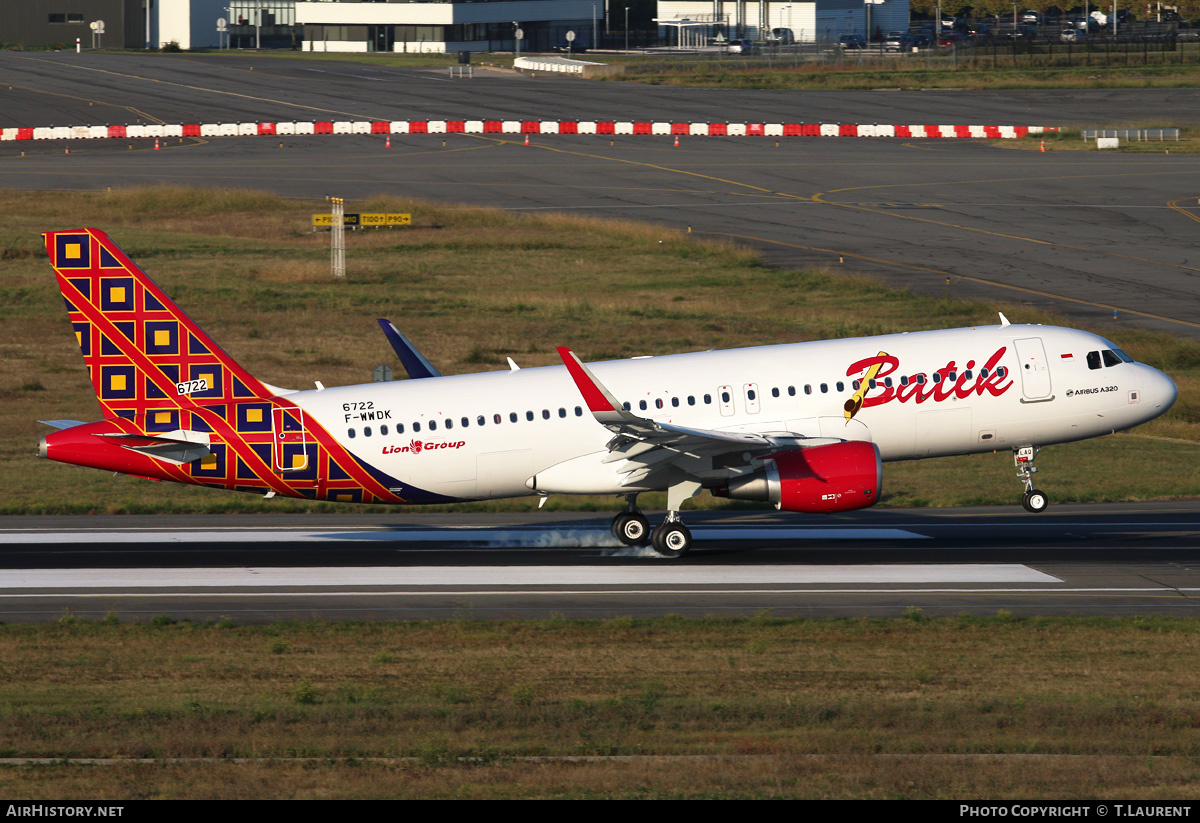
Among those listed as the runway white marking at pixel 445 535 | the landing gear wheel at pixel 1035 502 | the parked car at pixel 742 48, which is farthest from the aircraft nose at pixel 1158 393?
the parked car at pixel 742 48

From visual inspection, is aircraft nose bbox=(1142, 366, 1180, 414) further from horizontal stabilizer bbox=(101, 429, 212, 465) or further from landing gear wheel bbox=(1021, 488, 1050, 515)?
horizontal stabilizer bbox=(101, 429, 212, 465)

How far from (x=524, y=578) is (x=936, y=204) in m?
66.5

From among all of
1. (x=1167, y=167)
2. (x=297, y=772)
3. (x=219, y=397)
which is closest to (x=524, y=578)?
(x=219, y=397)

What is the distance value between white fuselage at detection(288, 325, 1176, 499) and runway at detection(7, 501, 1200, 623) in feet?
7.85

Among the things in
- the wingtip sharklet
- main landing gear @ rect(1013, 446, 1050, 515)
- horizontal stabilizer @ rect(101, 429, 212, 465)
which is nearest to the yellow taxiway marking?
main landing gear @ rect(1013, 446, 1050, 515)

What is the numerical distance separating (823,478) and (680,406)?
3.90 metres

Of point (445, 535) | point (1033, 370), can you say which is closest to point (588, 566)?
point (445, 535)

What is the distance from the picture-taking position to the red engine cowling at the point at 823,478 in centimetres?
3091

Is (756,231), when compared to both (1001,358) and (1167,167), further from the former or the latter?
(1001,358)

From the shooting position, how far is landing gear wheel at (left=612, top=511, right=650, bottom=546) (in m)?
34.3

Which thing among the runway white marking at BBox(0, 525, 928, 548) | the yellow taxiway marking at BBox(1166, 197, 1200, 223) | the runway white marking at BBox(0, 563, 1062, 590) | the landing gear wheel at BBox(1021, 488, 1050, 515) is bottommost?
the runway white marking at BBox(0, 525, 928, 548)

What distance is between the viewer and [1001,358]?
111 feet

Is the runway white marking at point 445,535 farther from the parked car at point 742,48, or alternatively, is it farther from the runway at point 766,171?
the parked car at point 742,48

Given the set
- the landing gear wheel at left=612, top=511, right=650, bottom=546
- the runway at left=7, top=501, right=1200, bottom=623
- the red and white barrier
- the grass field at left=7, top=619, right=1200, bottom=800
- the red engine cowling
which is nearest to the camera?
the grass field at left=7, top=619, right=1200, bottom=800
